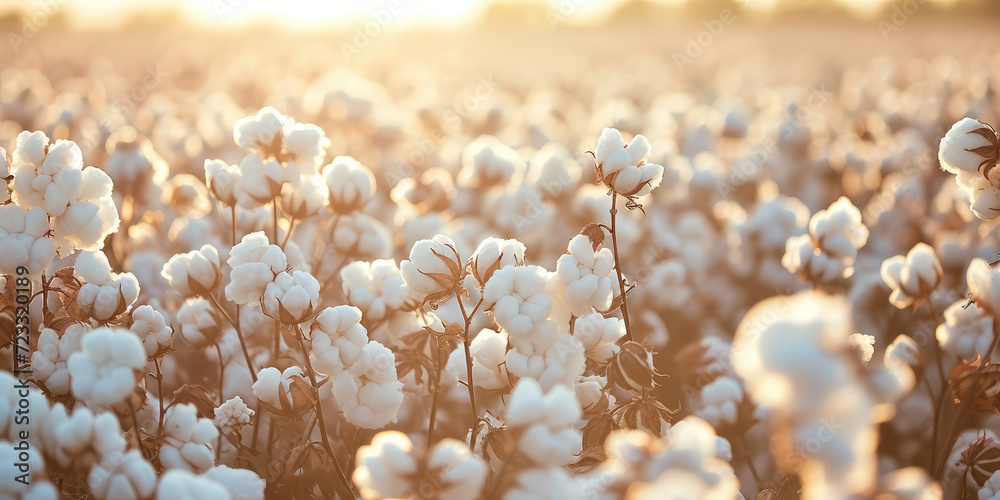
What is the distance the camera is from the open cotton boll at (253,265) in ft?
3.64

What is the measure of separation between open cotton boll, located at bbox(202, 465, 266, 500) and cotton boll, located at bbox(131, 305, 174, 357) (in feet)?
1.07

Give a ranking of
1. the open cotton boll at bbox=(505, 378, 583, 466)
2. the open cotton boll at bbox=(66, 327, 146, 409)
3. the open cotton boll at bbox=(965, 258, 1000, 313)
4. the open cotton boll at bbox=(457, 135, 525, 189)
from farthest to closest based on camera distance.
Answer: the open cotton boll at bbox=(457, 135, 525, 189), the open cotton boll at bbox=(965, 258, 1000, 313), the open cotton boll at bbox=(66, 327, 146, 409), the open cotton boll at bbox=(505, 378, 583, 466)

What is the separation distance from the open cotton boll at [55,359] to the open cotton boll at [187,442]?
24 cm

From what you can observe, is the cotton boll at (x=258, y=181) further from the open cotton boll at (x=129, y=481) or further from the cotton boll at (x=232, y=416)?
the open cotton boll at (x=129, y=481)

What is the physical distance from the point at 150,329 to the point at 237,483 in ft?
1.26

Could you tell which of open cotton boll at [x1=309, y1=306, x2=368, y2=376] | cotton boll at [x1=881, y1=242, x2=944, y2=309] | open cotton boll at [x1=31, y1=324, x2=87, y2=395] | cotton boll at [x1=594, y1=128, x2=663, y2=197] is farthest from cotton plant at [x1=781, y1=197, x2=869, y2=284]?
open cotton boll at [x1=31, y1=324, x2=87, y2=395]

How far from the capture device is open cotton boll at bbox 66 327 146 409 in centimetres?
90

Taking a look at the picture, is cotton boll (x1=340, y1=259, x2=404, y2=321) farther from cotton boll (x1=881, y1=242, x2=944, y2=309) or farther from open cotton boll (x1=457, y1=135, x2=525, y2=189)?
open cotton boll (x1=457, y1=135, x2=525, y2=189)

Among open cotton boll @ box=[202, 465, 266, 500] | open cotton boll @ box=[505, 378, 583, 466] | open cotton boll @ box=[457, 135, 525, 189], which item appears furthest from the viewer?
open cotton boll @ box=[457, 135, 525, 189]

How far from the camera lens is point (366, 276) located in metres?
1.32

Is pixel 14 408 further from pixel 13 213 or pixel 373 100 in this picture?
pixel 373 100

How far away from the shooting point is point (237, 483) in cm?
103

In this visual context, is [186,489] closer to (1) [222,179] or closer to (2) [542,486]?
(2) [542,486]

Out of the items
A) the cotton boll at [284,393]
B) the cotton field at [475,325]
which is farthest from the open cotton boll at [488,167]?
the cotton boll at [284,393]
